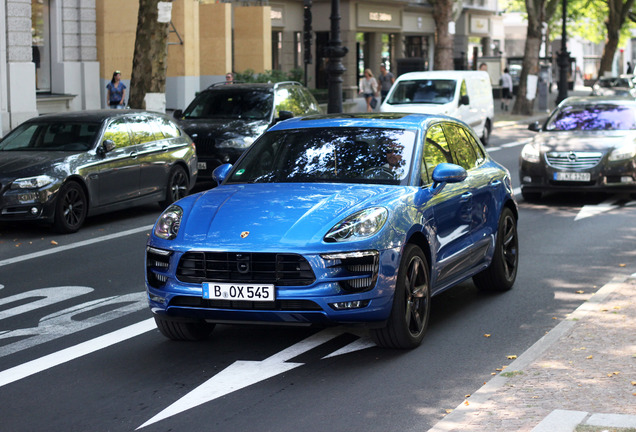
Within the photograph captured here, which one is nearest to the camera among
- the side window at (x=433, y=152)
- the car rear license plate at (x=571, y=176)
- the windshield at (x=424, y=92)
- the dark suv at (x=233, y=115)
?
the side window at (x=433, y=152)

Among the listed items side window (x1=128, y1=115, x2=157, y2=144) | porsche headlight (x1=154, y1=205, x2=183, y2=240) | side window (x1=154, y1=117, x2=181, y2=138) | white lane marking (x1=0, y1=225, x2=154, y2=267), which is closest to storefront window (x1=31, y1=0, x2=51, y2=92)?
side window (x1=154, y1=117, x2=181, y2=138)

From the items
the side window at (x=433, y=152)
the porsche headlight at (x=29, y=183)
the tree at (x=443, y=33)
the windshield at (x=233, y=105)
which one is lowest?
the porsche headlight at (x=29, y=183)

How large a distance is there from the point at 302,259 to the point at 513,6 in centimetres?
8282

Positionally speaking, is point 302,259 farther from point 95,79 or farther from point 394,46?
point 394,46

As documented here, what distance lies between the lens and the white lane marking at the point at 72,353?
6.92 metres

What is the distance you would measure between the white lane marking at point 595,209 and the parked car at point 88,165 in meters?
5.79

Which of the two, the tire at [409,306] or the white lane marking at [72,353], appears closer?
the white lane marking at [72,353]

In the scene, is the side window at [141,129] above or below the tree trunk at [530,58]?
below

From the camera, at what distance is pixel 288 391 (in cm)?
643

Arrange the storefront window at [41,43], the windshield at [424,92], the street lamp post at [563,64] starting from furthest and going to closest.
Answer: the street lamp post at [563,64]
the storefront window at [41,43]
the windshield at [424,92]

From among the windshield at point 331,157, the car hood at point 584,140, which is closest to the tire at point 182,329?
the windshield at point 331,157

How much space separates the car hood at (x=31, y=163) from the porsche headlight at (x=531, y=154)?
6.88 meters

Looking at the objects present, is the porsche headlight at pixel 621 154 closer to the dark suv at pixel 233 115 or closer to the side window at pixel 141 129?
the dark suv at pixel 233 115

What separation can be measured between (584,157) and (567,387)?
34.4 ft
